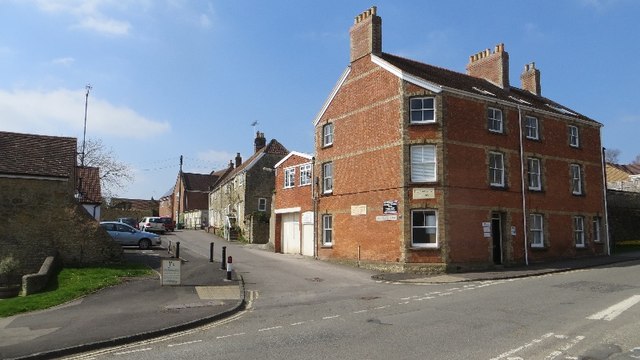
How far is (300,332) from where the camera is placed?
10883 mm

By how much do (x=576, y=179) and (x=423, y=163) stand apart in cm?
1202

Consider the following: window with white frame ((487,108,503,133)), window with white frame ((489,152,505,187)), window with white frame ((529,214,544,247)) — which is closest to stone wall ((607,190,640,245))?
window with white frame ((529,214,544,247))

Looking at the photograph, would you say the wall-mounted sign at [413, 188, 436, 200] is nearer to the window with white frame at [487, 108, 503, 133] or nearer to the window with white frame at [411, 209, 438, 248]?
the window with white frame at [411, 209, 438, 248]

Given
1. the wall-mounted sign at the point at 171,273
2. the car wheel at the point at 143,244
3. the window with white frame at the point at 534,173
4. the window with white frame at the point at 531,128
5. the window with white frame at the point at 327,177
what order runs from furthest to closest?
the car wheel at the point at 143,244, the window with white frame at the point at 327,177, the window with white frame at the point at 531,128, the window with white frame at the point at 534,173, the wall-mounted sign at the point at 171,273

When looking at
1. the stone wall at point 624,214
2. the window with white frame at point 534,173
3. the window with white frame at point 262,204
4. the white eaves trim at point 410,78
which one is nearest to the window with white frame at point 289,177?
the white eaves trim at point 410,78

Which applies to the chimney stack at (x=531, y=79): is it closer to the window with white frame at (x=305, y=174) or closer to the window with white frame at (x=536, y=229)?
the window with white frame at (x=536, y=229)

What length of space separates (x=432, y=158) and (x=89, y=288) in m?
15.2

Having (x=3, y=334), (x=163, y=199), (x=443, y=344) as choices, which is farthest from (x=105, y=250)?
Result: (x=163, y=199)

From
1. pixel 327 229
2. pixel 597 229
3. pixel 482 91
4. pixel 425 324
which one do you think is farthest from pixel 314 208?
pixel 425 324

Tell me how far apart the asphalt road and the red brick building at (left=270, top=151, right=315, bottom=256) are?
40.7 feet

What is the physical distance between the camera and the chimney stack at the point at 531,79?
3584 cm

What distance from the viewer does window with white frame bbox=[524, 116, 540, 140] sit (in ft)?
91.8

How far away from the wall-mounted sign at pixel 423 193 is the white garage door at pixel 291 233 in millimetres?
11111

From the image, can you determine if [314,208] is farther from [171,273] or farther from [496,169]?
[171,273]
